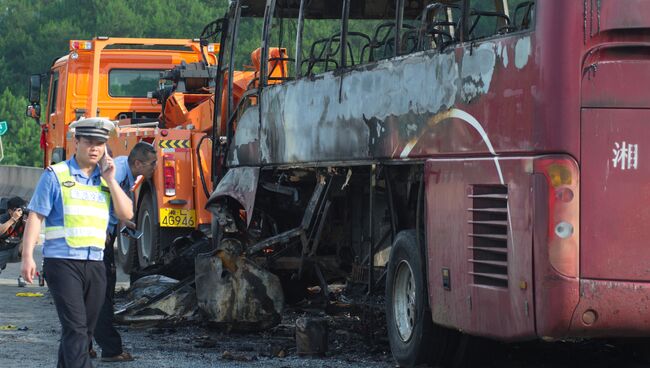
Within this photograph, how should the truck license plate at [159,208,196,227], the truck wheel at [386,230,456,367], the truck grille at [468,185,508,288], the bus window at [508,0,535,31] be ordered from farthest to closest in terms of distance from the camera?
the truck license plate at [159,208,196,227]
the truck wheel at [386,230,456,367]
the truck grille at [468,185,508,288]
the bus window at [508,0,535,31]

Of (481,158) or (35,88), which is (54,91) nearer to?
(35,88)

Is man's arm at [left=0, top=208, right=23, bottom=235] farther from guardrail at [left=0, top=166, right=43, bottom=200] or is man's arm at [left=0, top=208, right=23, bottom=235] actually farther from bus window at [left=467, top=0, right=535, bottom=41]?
guardrail at [left=0, top=166, right=43, bottom=200]

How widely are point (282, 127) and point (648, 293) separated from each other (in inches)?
188

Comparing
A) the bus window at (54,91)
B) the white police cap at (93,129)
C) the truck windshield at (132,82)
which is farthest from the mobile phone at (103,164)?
the bus window at (54,91)

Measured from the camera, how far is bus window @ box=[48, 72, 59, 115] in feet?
68.2

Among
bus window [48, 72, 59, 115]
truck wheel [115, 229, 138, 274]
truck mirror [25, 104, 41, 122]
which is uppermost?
bus window [48, 72, 59, 115]

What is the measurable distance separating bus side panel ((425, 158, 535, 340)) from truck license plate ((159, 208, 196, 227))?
25.0 feet

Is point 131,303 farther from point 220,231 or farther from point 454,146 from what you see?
point 454,146

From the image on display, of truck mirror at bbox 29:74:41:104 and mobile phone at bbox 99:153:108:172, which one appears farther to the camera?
truck mirror at bbox 29:74:41:104

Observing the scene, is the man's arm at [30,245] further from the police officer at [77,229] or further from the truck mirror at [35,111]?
the truck mirror at [35,111]

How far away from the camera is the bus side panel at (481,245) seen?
25.1 ft

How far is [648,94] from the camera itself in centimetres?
756

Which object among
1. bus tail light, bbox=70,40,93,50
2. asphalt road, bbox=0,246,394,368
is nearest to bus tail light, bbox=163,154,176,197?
asphalt road, bbox=0,246,394,368

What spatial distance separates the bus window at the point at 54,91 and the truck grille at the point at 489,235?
529 inches
